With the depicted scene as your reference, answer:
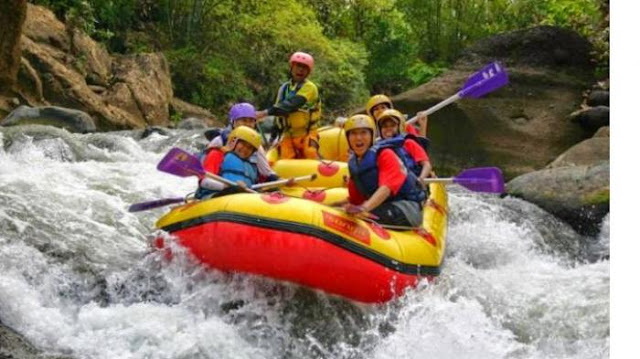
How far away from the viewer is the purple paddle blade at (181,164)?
4.73m

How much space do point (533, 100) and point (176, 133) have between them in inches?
208

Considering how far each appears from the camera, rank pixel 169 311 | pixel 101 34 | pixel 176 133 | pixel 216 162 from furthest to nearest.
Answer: pixel 101 34
pixel 176 133
pixel 216 162
pixel 169 311

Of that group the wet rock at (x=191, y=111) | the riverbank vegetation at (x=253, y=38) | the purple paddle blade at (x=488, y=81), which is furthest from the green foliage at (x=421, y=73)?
the purple paddle blade at (x=488, y=81)

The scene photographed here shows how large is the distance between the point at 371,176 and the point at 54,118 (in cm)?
699

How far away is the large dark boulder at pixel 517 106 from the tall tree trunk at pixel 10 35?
18.1ft

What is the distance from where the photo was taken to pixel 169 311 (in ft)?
13.9

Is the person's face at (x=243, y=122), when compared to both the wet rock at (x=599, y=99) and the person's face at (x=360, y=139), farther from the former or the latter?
the wet rock at (x=599, y=99)

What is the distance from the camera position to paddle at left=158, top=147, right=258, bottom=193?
4734 mm

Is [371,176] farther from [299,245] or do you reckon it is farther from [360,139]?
[299,245]

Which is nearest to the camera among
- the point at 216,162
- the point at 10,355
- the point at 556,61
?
the point at 10,355

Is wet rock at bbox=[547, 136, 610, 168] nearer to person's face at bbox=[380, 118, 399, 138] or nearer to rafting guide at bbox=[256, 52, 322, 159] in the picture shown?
rafting guide at bbox=[256, 52, 322, 159]

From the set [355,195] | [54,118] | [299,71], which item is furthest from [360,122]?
[54,118]
